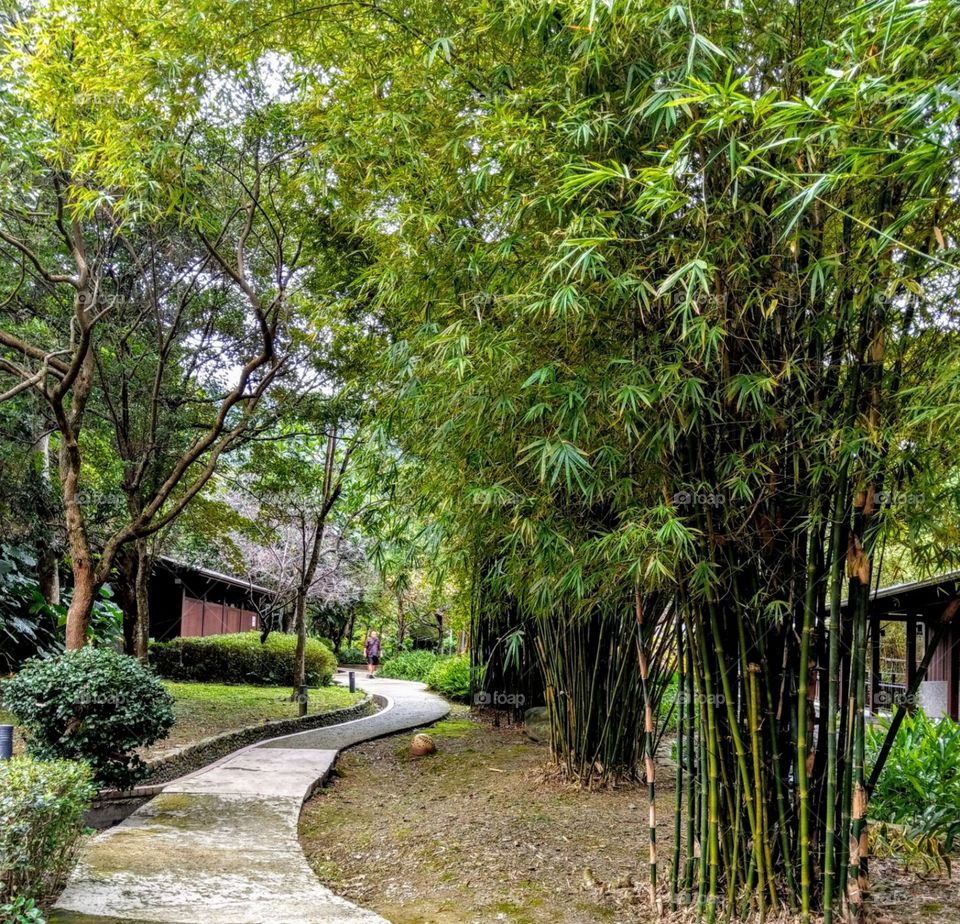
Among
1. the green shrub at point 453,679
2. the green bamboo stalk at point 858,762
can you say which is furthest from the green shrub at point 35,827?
the green shrub at point 453,679

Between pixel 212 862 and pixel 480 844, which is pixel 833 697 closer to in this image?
pixel 480 844

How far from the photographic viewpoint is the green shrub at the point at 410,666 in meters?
18.6

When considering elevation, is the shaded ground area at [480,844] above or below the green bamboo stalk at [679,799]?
below

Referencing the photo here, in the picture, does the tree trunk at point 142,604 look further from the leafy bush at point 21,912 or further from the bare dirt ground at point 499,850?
the leafy bush at point 21,912

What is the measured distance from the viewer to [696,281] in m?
2.52

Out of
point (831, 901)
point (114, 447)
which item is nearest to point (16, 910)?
point (831, 901)

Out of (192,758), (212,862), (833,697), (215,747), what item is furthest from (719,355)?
(215,747)

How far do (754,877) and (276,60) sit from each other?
18.5 feet

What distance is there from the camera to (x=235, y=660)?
13.6 metres

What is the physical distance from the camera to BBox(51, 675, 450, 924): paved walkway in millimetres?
3141

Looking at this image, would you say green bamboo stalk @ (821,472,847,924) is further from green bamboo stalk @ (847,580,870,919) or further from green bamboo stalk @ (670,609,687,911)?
green bamboo stalk @ (670,609,687,911)

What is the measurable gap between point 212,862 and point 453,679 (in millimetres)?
9726

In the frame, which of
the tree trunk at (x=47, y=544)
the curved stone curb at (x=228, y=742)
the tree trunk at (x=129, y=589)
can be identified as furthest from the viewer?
the tree trunk at (x=129, y=589)

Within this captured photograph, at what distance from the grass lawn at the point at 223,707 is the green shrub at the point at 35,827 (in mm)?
2732
